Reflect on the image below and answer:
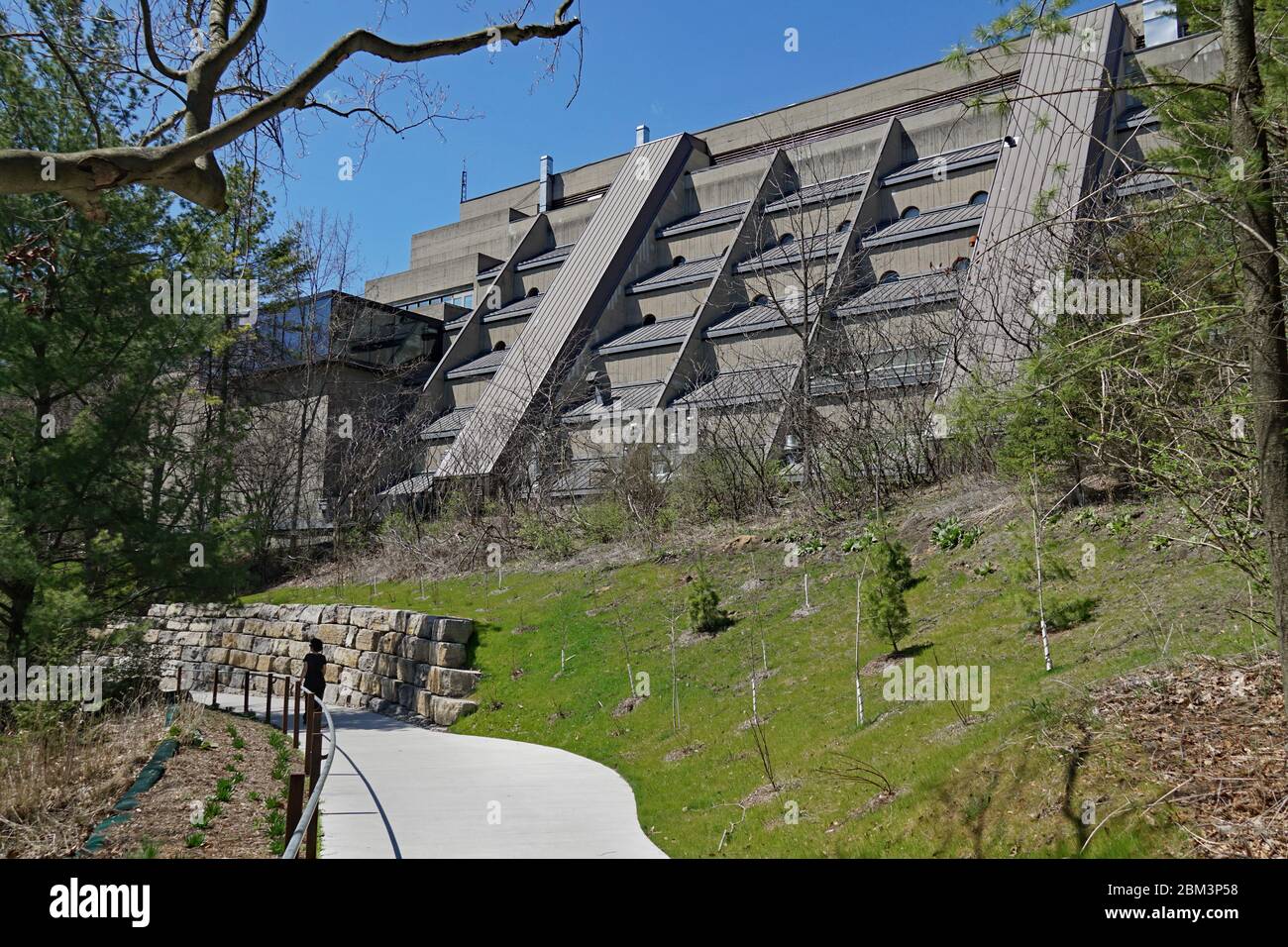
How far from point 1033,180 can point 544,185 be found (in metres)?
27.0

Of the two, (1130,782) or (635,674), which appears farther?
(635,674)

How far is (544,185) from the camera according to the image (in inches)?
1710

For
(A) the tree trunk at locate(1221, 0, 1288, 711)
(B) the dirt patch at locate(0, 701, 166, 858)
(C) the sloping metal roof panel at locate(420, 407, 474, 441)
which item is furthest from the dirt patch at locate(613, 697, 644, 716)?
(C) the sloping metal roof panel at locate(420, 407, 474, 441)

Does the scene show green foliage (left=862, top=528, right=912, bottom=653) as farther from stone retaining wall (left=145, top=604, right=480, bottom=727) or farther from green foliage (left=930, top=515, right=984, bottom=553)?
stone retaining wall (left=145, top=604, right=480, bottom=727)

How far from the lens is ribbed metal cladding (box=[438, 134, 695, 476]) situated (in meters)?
27.0

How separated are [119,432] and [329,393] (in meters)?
Answer: 21.2

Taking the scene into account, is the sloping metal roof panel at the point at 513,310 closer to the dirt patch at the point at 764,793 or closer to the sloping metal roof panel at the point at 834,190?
the sloping metal roof panel at the point at 834,190

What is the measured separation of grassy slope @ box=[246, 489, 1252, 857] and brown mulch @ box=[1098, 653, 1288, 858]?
201mm

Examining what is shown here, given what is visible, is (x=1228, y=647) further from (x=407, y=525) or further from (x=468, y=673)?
(x=407, y=525)

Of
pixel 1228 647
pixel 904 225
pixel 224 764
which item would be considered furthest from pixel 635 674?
pixel 904 225

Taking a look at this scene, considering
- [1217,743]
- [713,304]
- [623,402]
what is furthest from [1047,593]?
[623,402]

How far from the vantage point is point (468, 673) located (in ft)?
53.3

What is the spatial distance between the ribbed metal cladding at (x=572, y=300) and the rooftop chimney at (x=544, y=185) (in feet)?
27.4
